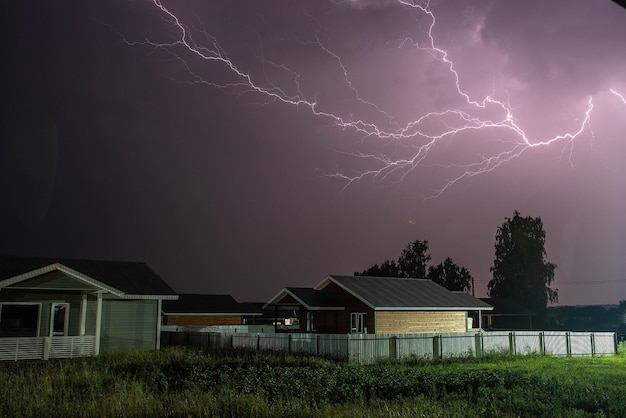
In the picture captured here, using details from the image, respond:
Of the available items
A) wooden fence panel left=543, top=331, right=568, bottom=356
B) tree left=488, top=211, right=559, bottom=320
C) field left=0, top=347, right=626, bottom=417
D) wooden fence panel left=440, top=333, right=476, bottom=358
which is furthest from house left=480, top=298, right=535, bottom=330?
field left=0, top=347, right=626, bottom=417

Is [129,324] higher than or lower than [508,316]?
lower

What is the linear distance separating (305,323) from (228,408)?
88.2ft

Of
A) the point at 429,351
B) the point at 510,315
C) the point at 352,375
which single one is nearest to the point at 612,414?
the point at 352,375

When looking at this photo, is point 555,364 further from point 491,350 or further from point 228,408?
point 228,408

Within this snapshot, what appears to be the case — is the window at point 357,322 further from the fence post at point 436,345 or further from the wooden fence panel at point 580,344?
the wooden fence panel at point 580,344

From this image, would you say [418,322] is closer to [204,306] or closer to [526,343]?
[526,343]

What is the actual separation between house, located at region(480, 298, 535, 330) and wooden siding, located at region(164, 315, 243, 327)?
2890cm

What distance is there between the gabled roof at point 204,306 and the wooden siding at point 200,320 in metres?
0.57

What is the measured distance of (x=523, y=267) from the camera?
73375 mm

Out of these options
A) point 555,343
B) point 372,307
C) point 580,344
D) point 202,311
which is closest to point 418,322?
point 372,307

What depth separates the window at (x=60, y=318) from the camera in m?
26.0

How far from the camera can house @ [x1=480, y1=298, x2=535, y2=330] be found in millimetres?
65062

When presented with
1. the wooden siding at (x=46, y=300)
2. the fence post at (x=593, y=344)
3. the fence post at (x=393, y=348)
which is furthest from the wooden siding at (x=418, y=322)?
the wooden siding at (x=46, y=300)

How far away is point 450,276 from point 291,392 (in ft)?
230
